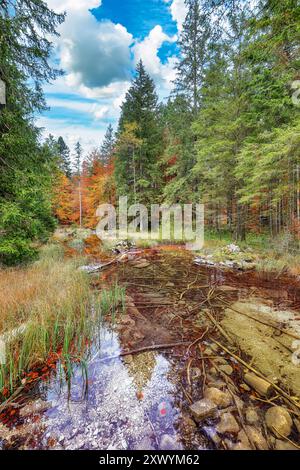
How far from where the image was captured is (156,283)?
5.47 m

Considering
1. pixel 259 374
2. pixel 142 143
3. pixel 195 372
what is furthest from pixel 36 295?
pixel 142 143

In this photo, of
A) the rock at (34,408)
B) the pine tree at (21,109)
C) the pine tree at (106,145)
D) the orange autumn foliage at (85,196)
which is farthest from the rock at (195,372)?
the pine tree at (106,145)

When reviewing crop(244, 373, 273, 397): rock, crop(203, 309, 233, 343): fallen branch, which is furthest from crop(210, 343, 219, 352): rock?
crop(244, 373, 273, 397): rock

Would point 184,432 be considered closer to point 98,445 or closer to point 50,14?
point 98,445

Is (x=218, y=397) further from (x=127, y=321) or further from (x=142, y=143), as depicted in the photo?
(x=142, y=143)

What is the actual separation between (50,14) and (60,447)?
8.08 meters

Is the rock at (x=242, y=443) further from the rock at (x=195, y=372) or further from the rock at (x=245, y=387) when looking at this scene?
the rock at (x=195, y=372)

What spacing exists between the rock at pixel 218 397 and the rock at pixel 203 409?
6 cm

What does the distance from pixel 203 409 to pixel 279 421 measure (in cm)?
62

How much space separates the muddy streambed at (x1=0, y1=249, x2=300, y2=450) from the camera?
5.33 ft

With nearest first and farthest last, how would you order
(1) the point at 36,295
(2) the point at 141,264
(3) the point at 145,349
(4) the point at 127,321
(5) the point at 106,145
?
1. (3) the point at 145,349
2. (4) the point at 127,321
3. (1) the point at 36,295
4. (2) the point at 141,264
5. (5) the point at 106,145

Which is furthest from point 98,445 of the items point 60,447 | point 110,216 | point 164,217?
point 110,216

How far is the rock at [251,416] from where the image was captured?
1.71 meters
